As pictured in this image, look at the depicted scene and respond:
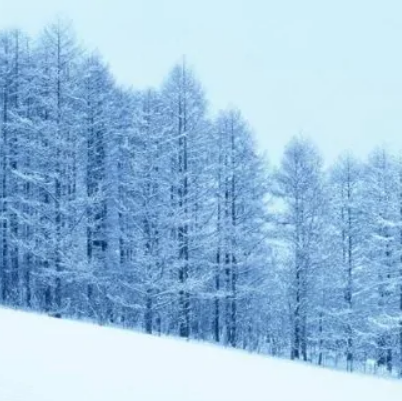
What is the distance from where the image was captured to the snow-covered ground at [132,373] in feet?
19.1

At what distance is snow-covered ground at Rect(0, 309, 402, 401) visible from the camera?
583 centimetres

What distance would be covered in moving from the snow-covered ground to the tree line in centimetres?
780

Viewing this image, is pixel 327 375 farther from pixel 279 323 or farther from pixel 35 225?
pixel 279 323

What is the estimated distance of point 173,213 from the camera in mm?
19594

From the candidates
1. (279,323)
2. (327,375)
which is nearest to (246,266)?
(279,323)

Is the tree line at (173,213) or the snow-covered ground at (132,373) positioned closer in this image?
the snow-covered ground at (132,373)

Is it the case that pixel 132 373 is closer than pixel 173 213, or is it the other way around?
pixel 132 373

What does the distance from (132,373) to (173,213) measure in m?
12.4

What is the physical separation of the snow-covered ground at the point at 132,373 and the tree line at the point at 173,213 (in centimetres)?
780

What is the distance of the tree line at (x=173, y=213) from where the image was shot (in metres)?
18.8

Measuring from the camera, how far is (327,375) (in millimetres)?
12156

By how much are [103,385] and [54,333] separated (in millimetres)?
3264

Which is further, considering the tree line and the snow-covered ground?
the tree line

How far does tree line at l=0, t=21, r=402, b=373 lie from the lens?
61.7ft
